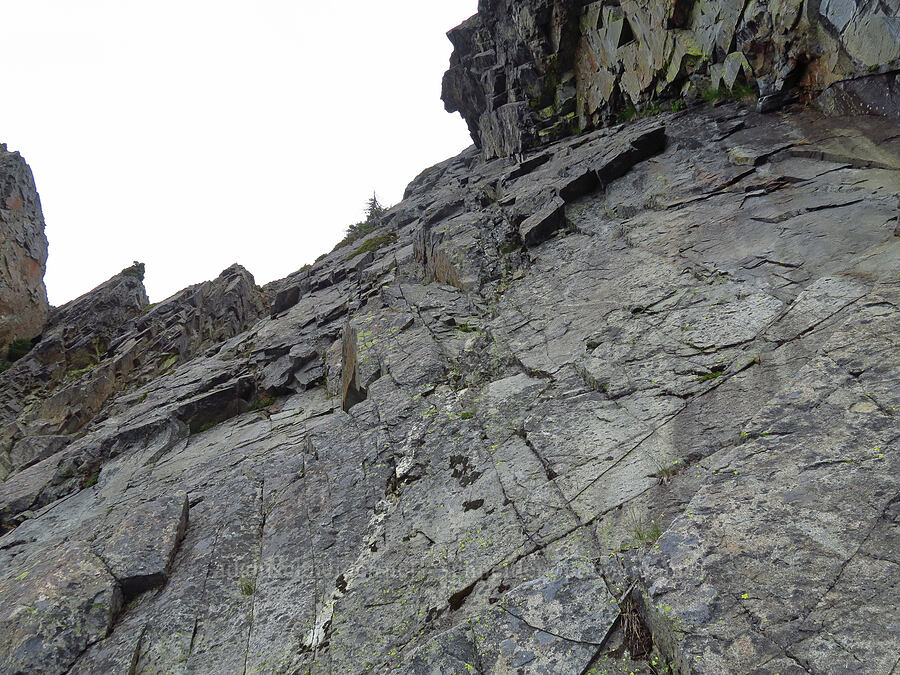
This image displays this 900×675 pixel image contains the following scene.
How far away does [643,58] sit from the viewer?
24172 millimetres

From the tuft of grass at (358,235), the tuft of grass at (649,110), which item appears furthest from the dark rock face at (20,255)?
the tuft of grass at (649,110)

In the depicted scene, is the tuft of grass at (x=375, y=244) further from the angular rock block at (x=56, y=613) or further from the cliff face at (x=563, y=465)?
the angular rock block at (x=56, y=613)

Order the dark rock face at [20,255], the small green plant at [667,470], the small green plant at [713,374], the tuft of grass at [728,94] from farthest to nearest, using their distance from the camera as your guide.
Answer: the dark rock face at [20,255] → the tuft of grass at [728,94] → the small green plant at [713,374] → the small green plant at [667,470]

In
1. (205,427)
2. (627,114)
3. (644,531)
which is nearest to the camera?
(644,531)

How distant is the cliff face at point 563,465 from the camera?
5938mm

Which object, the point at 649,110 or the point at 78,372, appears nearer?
the point at 649,110

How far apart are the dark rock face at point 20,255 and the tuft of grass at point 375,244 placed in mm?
32114

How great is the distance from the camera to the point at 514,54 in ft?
108

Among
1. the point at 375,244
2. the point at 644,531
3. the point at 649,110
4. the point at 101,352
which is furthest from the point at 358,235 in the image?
the point at 644,531

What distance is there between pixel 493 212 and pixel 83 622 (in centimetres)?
1985

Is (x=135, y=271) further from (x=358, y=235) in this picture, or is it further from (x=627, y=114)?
(x=627, y=114)

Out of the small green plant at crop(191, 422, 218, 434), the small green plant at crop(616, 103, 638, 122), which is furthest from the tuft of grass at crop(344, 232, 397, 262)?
the small green plant at crop(616, 103, 638, 122)

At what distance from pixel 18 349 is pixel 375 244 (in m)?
33.0

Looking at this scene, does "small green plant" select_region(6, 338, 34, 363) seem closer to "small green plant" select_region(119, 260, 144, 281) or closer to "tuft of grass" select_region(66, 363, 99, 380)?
"tuft of grass" select_region(66, 363, 99, 380)
